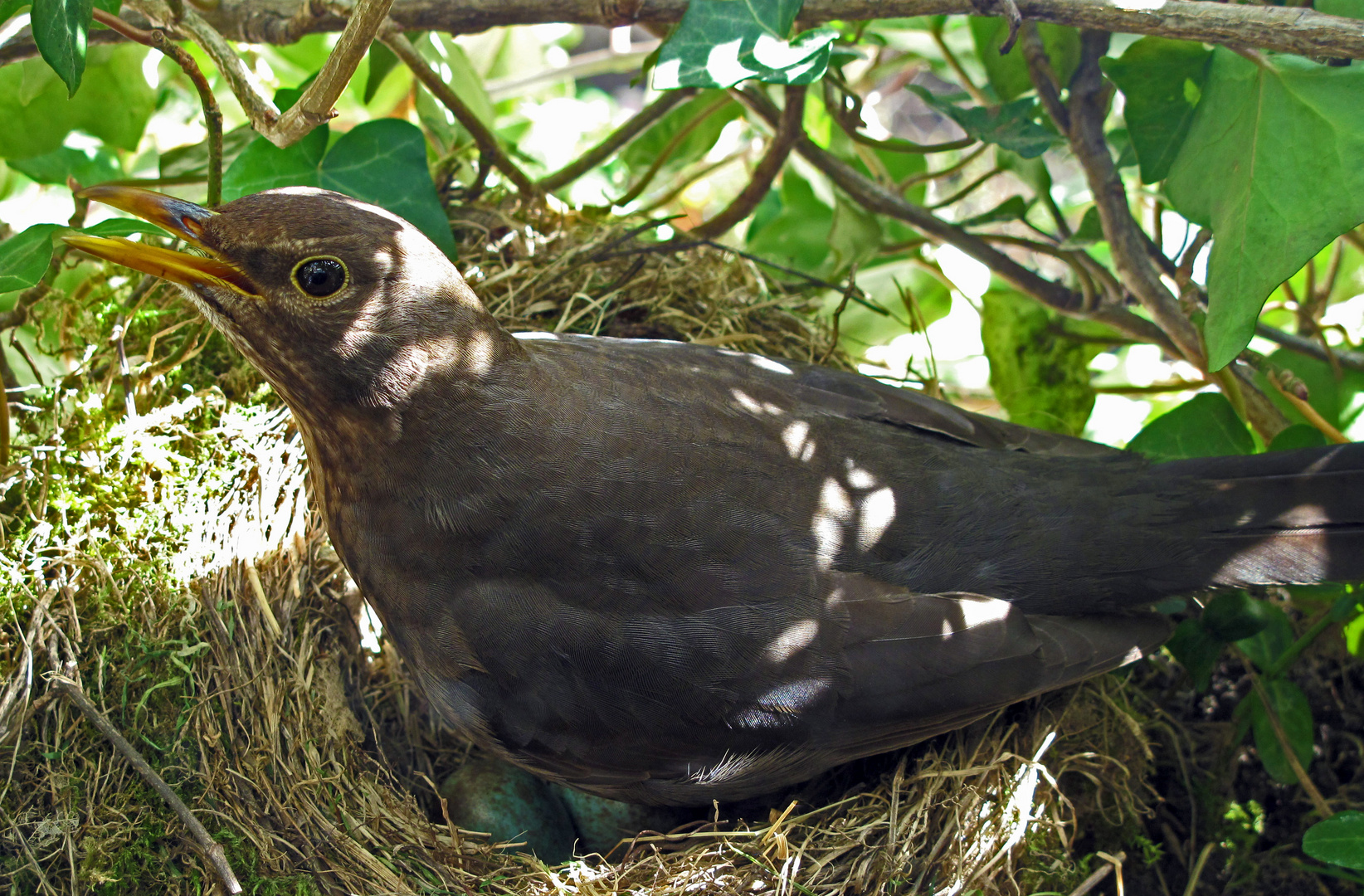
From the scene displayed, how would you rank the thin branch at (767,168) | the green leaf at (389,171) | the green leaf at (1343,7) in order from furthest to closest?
the thin branch at (767,168)
the green leaf at (389,171)
the green leaf at (1343,7)

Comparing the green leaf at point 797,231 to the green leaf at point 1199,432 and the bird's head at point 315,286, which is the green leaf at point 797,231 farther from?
the bird's head at point 315,286

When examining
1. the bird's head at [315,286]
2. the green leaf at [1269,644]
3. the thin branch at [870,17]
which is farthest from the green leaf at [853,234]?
the green leaf at [1269,644]

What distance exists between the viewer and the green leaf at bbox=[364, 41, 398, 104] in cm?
268

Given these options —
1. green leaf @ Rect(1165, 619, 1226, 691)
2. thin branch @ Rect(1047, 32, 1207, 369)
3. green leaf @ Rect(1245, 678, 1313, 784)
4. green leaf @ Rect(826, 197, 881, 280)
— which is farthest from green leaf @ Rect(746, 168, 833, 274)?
green leaf @ Rect(1245, 678, 1313, 784)

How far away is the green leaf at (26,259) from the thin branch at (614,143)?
1.33 m

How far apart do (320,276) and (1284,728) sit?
236 cm

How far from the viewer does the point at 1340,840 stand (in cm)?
195

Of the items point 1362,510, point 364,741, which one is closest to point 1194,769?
point 1362,510

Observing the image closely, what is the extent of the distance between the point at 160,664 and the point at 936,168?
2.78m

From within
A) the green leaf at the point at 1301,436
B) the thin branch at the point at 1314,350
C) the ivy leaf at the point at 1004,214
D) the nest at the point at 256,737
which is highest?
the ivy leaf at the point at 1004,214

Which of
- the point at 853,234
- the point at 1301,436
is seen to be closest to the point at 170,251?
the point at 853,234

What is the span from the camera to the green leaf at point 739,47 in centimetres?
203

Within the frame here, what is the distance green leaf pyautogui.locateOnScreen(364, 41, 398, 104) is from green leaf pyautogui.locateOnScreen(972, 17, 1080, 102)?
5.11ft

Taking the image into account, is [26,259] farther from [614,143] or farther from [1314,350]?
[1314,350]
